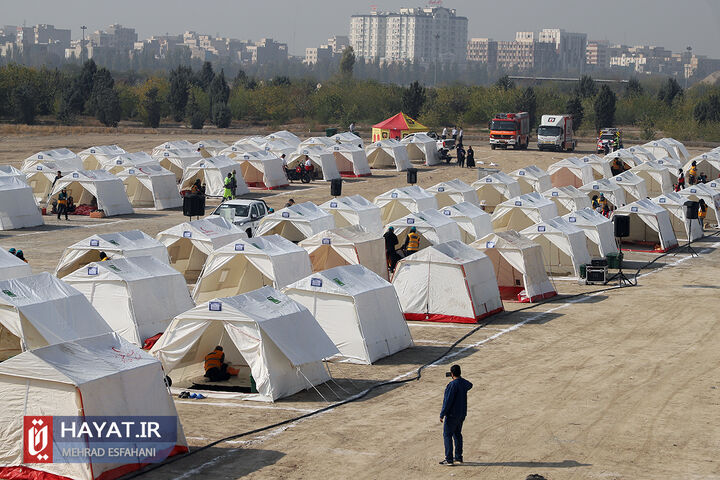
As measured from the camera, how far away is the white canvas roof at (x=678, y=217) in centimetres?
3394

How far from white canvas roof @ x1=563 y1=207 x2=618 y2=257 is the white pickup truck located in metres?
8.75

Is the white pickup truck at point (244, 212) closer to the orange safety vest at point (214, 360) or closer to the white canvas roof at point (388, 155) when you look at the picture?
the orange safety vest at point (214, 360)

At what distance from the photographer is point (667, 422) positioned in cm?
1448

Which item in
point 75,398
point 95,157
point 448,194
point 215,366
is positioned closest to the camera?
point 75,398

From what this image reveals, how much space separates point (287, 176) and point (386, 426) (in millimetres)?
33490

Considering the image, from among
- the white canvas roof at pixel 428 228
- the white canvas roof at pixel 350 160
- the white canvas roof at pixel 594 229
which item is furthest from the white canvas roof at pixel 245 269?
the white canvas roof at pixel 350 160

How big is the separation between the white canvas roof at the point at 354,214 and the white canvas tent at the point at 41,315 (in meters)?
13.3

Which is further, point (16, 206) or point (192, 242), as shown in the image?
point (16, 206)

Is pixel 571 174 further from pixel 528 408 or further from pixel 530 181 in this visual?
pixel 528 408

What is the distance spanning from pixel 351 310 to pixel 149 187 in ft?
73.3

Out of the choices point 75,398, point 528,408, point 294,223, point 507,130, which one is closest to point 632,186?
point 294,223

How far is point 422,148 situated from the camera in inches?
2153

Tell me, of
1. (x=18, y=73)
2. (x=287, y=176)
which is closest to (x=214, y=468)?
(x=287, y=176)

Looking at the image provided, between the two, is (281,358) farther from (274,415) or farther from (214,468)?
(214,468)
